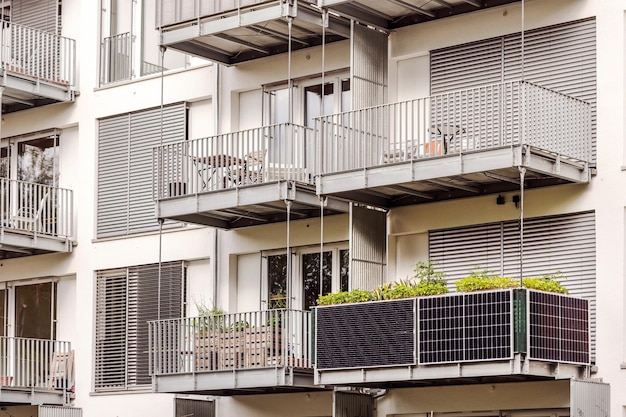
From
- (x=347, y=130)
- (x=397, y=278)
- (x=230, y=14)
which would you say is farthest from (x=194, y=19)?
(x=397, y=278)

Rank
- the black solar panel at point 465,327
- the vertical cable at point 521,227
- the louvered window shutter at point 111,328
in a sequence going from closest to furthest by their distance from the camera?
the black solar panel at point 465,327, the vertical cable at point 521,227, the louvered window shutter at point 111,328

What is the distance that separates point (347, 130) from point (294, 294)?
4.09 metres

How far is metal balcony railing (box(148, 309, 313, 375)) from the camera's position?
2989 cm

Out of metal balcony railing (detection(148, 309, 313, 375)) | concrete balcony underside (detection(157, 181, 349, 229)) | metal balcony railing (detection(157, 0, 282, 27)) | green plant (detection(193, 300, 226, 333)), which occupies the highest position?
metal balcony railing (detection(157, 0, 282, 27))

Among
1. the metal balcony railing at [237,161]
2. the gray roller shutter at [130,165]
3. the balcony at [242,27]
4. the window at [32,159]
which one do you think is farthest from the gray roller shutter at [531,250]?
the window at [32,159]

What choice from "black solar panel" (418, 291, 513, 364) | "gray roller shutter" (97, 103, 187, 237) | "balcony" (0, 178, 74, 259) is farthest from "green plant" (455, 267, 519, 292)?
"balcony" (0, 178, 74, 259)

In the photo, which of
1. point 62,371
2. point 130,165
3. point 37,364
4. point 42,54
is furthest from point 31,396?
point 42,54

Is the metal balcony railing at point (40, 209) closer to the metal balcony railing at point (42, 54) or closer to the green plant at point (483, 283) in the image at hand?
the metal balcony railing at point (42, 54)

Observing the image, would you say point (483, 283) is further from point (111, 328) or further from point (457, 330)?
point (111, 328)

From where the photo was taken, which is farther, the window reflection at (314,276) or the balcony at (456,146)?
the window reflection at (314,276)

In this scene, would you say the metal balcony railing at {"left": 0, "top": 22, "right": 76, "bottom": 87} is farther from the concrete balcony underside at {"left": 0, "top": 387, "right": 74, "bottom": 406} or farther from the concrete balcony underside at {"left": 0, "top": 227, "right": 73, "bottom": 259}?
the concrete balcony underside at {"left": 0, "top": 387, "right": 74, "bottom": 406}

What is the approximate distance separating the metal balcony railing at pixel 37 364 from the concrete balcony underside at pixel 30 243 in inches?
82.0

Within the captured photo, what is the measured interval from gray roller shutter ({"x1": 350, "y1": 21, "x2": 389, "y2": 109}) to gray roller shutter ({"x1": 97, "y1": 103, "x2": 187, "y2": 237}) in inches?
222

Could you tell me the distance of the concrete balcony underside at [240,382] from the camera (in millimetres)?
29547
